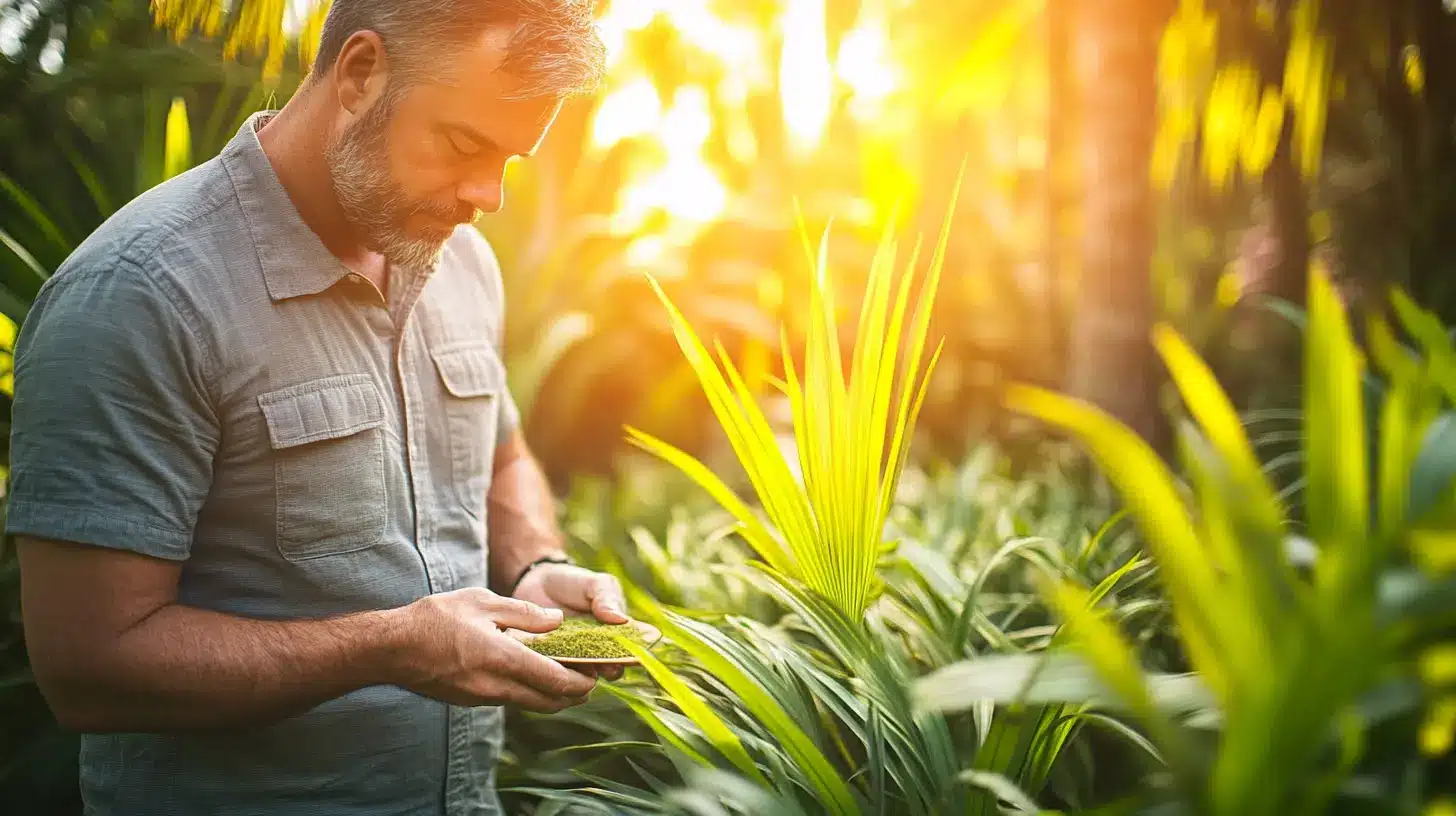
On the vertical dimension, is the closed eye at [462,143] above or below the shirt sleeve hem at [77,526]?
above

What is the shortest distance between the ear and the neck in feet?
0.21

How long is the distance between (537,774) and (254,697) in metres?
0.56

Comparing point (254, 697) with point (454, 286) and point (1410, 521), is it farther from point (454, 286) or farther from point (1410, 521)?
point (1410, 521)

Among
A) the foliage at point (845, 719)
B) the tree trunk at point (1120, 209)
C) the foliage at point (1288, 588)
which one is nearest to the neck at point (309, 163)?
the foliage at point (845, 719)

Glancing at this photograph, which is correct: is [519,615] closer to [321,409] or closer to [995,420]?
[321,409]

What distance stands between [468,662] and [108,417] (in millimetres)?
549

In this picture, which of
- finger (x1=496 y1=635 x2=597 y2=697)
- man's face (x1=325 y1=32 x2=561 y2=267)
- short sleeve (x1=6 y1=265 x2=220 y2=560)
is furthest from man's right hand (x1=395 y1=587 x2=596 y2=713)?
man's face (x1=325 y1=32 x2=561 y2=267)

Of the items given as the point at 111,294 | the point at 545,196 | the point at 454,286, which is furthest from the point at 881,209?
the point at 111,294

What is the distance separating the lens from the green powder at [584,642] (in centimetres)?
143

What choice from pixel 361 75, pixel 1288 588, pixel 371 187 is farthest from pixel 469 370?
pixel 1288 588

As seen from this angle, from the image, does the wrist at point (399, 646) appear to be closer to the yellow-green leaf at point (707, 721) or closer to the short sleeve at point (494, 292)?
the yellow-green leaf at point (707, 721)

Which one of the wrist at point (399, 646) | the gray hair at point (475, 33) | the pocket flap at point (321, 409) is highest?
the gray hair at point (475, 33)

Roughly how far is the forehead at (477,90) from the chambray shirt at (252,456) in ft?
0.87

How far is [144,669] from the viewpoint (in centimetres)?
123
